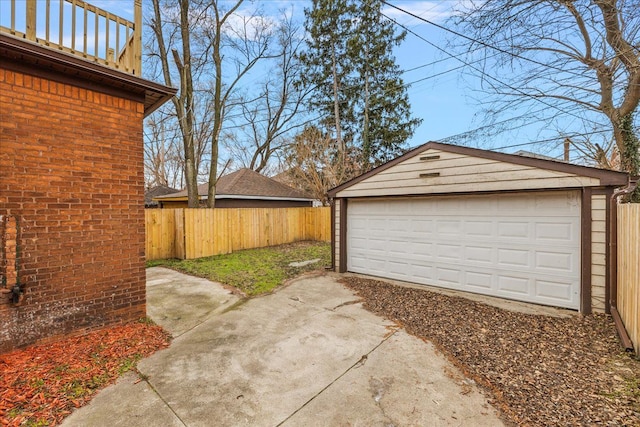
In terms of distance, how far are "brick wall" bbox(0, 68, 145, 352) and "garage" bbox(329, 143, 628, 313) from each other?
4.75 metres

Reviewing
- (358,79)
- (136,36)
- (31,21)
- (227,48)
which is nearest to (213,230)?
(136,36)

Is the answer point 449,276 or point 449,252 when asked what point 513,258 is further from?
point 449,276

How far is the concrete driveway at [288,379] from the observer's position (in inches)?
94.7

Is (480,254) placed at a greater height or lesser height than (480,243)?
lesser

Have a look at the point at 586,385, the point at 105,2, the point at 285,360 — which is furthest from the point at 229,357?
the point at 105,2

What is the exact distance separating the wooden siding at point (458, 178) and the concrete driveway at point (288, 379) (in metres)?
2.94

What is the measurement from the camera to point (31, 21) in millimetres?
3361

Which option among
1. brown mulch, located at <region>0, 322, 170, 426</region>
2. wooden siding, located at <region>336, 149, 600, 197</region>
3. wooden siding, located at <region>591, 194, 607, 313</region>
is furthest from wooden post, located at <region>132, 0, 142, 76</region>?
wooden siding, located at <region>591, 194, 607, 313</region>

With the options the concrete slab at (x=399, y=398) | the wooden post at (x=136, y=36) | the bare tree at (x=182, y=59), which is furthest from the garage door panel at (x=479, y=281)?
the bare tree at (x=182, y=59)

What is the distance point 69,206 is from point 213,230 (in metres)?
6.71

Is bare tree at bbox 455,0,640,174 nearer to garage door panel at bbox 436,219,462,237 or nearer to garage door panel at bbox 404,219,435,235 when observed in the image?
garage door panel at bbox 436,219,462,237

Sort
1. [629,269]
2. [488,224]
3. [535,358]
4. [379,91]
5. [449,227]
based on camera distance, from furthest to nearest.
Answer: [379,91] < [449,227] < [488,224] < [629,269] < [535,358]

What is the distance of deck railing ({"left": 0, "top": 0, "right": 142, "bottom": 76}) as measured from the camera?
131 inches

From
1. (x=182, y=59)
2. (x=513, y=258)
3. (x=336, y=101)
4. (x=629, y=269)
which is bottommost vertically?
(x=513, y=258)
